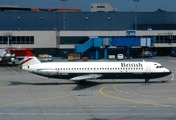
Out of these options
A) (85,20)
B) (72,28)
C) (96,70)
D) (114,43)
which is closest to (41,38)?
(72,28)

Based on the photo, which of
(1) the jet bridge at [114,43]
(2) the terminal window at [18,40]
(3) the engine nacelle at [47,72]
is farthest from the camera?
(2) the terminal window at [18,40]

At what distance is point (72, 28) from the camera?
122 m

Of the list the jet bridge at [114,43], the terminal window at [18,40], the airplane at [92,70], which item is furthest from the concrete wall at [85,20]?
the airplane at [92,70]

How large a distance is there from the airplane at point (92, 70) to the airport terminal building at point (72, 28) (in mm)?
62398

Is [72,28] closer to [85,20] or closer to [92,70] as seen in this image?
[85,20]

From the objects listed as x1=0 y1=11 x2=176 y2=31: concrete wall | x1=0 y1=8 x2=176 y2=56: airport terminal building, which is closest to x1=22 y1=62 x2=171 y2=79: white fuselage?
x1=0 y1=8 x2=176 y2=56: airport terminal building

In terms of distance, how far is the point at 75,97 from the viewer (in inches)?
1588

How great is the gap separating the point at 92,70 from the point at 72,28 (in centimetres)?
7218

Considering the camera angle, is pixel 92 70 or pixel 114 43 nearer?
pixel 92 70

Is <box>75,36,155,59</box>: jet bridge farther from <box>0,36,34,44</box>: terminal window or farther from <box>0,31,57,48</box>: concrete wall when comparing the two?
<box>0,36,34,44</box>: terminal window

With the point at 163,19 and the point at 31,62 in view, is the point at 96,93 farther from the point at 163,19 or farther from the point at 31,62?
the point at 163,19

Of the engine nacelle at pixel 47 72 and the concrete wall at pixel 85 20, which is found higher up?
the concrete wall at pixel 85 20

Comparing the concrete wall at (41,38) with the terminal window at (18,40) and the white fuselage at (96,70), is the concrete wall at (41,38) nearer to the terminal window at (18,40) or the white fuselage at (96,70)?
the terminal window at (18,40)

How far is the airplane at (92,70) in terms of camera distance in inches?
1986
